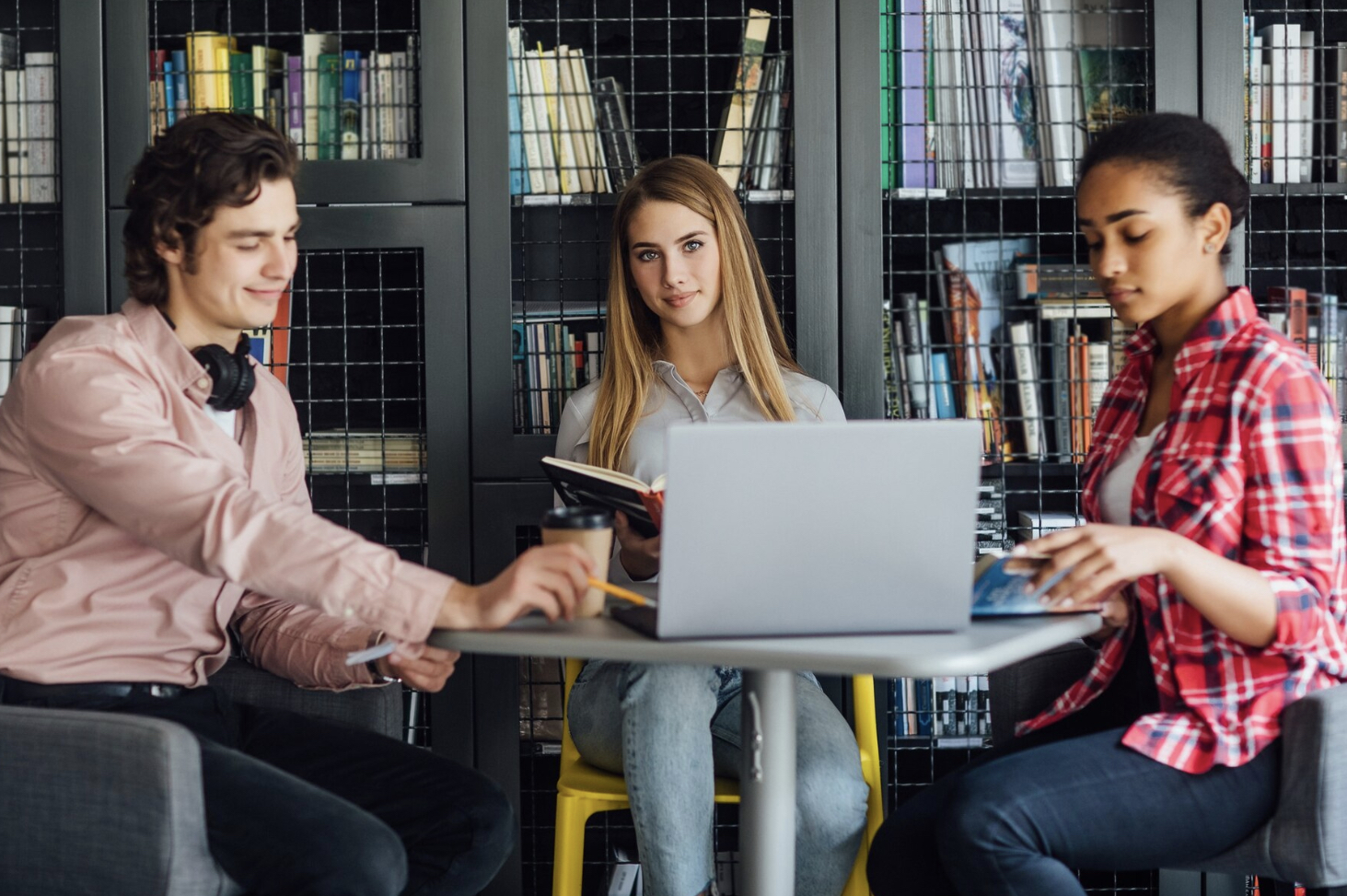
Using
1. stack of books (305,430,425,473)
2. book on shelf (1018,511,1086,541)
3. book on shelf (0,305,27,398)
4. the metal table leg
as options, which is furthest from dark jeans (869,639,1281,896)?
book on shelf (0,305,27,398)

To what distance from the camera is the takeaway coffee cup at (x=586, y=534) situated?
1297 mm

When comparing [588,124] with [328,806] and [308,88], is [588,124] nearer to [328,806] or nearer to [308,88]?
[308,88]

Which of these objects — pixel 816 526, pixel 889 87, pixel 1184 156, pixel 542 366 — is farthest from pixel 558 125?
pixel 816 526

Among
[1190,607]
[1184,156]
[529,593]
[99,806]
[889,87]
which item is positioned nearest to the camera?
[529,593]

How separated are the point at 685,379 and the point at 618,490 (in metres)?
0.75

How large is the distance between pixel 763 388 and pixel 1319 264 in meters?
1.30

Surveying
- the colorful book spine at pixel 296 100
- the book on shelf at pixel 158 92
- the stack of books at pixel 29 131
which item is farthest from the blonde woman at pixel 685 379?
the stack of books at pixel 29 131

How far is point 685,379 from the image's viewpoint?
2234 mm

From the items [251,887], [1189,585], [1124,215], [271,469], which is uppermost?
[1124,215]

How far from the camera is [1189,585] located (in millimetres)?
1325

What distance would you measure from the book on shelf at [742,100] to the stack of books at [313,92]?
579 millimetres

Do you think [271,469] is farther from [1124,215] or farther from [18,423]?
[1124,215]

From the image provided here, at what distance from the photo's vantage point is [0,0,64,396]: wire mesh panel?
92.4 inches

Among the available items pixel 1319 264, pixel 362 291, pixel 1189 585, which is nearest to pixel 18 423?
pixel 362 291
